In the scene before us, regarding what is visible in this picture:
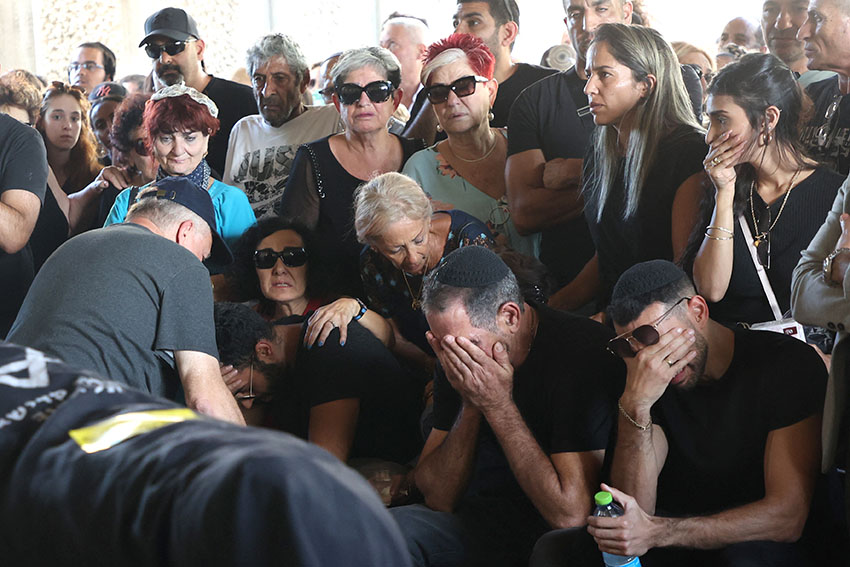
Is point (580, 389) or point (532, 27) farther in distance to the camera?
point (532, 27)

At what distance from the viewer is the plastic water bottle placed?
2.35 metres

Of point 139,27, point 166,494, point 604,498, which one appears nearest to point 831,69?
point 604,498

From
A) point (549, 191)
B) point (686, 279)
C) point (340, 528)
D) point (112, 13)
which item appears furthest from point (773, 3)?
point (112, 13)

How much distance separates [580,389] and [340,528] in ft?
7.51

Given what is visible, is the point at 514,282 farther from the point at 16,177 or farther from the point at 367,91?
the point at 16,177

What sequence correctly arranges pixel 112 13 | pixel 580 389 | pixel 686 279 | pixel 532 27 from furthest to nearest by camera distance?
pixel 112 13
pixel 532 27
pixel 580 389
pixel 686 279

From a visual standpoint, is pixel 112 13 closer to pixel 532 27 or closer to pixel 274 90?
pixel 532 27

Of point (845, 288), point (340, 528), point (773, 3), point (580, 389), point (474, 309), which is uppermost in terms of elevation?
point (773, 3)

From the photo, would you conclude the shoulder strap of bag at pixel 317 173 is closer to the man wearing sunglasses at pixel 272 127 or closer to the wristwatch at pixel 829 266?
the man wearing sunglasses at pixel 272 127

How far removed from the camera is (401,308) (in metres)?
3.40

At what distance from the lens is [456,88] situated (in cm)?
357

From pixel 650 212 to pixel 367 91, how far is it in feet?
4.14

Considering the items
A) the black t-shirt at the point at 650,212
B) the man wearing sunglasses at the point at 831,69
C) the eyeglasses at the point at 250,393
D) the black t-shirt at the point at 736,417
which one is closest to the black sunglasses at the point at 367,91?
the black t-shirt at the point at 650,212

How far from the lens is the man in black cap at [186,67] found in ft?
14.8
